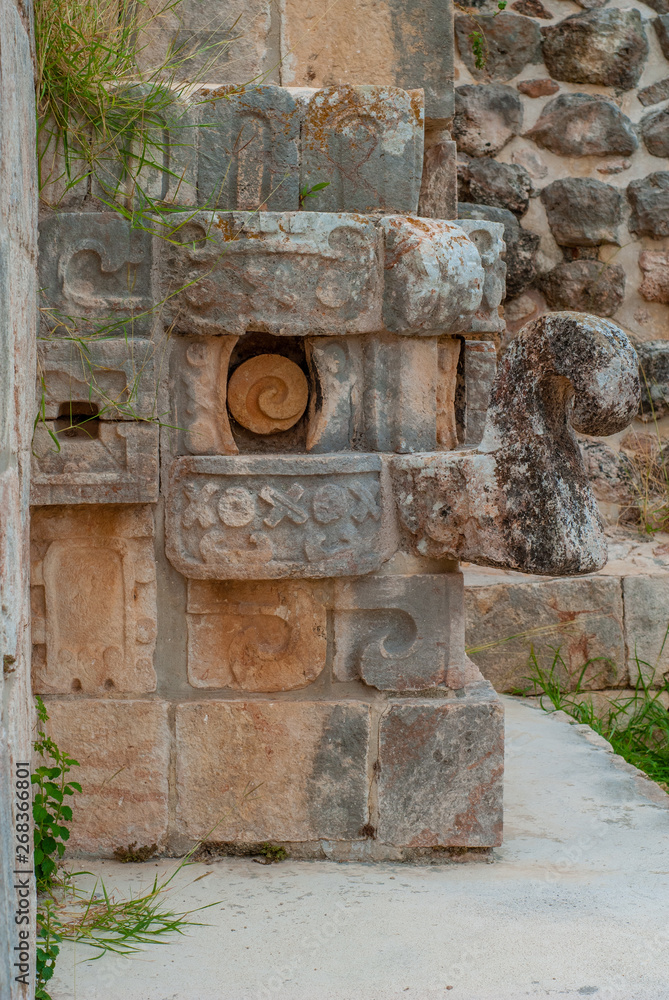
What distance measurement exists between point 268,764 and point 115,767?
0.34 meters

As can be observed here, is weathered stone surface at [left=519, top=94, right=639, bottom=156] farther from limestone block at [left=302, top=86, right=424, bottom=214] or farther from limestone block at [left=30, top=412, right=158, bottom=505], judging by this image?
limestone block at [left=30, top=412, right=158, bottom=505]

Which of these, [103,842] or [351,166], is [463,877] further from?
[351,166]

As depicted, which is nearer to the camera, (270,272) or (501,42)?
(270,272)

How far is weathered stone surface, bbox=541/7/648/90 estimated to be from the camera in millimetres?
4648

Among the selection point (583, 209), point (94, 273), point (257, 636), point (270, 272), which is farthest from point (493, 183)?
point (257, 636)

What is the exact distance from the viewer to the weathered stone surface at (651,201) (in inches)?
185

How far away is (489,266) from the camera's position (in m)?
2.66

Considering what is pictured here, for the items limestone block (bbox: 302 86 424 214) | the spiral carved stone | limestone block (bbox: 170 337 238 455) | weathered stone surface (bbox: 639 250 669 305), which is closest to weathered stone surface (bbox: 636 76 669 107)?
weathered stone surface (bbox: 639 250 669 305)

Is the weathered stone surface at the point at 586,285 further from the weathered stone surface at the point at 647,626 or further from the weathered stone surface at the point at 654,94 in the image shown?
the weathered stone surface at the point at 647,626

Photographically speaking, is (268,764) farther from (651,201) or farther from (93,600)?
(651,201)

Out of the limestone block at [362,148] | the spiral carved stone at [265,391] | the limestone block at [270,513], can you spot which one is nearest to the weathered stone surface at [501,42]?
the limestone block at [362,148]

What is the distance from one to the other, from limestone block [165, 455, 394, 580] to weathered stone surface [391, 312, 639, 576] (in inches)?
6.1

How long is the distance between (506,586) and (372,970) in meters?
2.42

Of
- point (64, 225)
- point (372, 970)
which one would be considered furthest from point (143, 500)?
point (372, 970)
